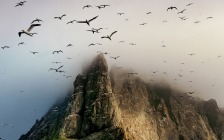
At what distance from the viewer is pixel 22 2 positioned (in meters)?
108

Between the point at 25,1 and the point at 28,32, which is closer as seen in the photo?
the point at 28,32

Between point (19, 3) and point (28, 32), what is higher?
point (19, 3)

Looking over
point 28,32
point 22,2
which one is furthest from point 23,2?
point 28,32

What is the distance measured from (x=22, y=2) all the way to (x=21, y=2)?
24 centimetres

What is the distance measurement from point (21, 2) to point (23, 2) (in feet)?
1.61

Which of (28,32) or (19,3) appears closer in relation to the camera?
(28,32)

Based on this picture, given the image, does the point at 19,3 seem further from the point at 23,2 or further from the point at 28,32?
the point at 28,32

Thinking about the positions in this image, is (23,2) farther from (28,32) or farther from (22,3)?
(28,32)

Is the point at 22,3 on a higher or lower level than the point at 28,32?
higher

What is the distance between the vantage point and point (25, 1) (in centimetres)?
10969

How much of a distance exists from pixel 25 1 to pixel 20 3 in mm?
1773

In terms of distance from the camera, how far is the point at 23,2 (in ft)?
355

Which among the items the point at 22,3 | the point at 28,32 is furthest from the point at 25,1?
the point at 28,32

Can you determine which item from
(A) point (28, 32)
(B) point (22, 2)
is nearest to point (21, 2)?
(B) point (22, 2)
